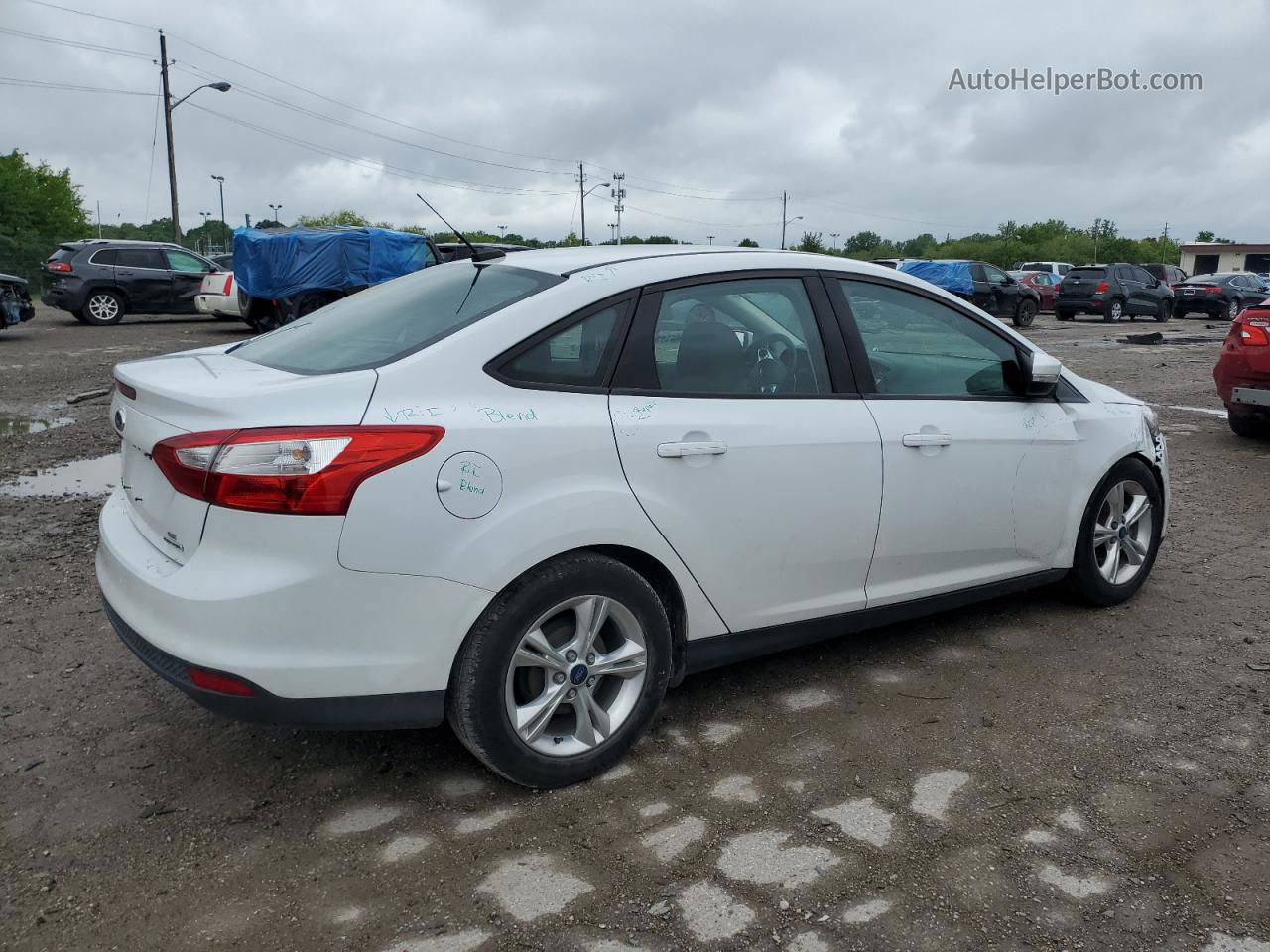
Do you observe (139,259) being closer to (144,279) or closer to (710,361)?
(144,279)

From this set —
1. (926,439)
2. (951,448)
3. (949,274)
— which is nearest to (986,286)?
(949,274)

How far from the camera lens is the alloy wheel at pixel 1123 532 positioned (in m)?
4.59

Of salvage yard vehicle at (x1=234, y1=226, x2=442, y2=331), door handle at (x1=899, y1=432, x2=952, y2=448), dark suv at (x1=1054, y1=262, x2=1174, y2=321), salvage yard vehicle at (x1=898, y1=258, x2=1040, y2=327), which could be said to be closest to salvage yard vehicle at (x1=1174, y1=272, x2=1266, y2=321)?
dark suv at (x1=1054, y1=262, x2=1174, y2=321)

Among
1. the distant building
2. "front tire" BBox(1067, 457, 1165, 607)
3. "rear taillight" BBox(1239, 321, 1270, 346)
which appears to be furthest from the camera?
the distant building

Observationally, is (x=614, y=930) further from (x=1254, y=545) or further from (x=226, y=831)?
(x=1254, y=545)

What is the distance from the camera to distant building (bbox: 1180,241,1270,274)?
79812 mm

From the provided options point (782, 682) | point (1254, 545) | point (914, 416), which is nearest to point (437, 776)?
point (782, 682)

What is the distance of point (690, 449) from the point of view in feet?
10.5

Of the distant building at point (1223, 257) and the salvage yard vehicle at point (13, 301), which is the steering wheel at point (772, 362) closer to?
the salvage yard vehicle at point (13, 301)

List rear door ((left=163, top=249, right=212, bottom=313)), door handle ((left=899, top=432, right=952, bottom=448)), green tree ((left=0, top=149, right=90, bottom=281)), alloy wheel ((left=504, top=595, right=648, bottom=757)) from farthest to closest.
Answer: green tree ((left=0, top=149, right=90, bottom=281)) → rear door ((left=163, top=249, right=212, bottom=313)) → door handle ((left=899, top=432, right=952, bottom=448)) → alloy wheel ((left=504, top=595, right=648, bottom=757))

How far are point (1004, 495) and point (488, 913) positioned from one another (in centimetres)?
255

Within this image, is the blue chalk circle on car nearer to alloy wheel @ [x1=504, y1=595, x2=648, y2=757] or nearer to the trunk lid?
the trunk lid

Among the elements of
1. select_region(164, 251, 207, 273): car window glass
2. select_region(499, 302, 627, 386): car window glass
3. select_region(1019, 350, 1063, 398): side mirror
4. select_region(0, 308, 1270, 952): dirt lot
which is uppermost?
select_region(164, 251, 207, 273): car window glass

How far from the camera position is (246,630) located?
265 cm
